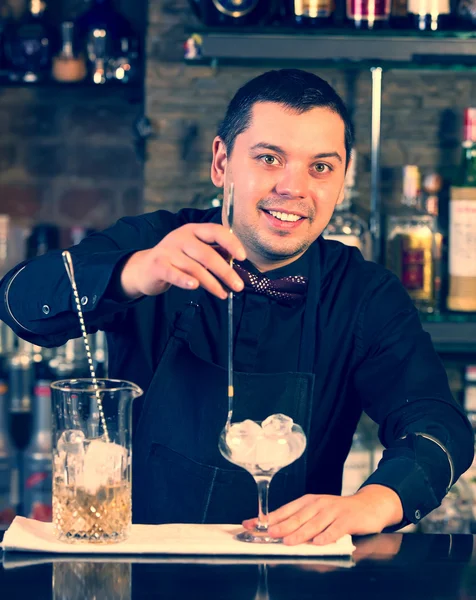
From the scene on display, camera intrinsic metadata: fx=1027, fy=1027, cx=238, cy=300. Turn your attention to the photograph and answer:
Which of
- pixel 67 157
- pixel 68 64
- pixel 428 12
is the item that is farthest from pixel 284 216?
pixel 67 157

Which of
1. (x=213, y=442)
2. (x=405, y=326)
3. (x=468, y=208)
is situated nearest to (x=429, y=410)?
(x=405, y=326)

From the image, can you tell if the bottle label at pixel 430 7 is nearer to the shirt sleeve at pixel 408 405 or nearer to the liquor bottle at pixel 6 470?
the shirt sleeve at pixel 408 405

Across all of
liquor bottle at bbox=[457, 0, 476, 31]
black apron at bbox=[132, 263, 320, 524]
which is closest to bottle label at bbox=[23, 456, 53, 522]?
black apron at bbox=[132, 263, 320, 524]

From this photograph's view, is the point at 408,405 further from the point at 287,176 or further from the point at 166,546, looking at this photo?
the point at 166,546

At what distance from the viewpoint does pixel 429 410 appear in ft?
5.08

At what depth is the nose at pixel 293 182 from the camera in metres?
1.64

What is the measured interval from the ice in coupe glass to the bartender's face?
59cm

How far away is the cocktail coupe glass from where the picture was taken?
46.5 inches

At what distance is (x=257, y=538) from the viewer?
3.96 ft

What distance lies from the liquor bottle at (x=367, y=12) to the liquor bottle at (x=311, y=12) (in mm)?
54

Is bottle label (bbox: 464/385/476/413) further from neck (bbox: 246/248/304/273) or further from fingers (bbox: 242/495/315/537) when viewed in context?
fingers (bbox: 242/495/315/537)

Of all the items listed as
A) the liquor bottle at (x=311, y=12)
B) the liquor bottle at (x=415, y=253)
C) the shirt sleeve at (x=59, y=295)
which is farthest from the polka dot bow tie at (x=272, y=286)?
the liquor bottle at (x=311, y=12)

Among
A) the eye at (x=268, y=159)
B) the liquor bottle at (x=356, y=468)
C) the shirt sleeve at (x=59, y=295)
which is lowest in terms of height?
the liquor bottle at (x=356, y=468)

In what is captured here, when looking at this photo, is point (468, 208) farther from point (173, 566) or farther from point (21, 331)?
point (173, 566)
